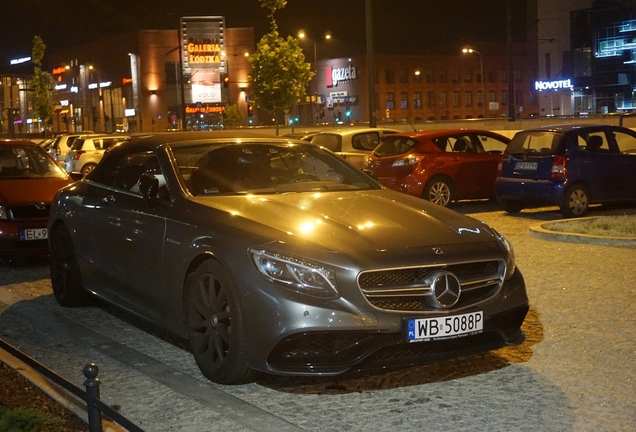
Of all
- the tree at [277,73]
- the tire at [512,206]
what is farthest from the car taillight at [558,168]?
the tree at [277,73]

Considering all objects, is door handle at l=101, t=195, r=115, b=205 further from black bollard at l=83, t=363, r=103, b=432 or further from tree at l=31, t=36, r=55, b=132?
tree at l=31, t=36, r=55, b=132

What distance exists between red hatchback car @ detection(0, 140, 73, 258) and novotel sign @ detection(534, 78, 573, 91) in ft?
261

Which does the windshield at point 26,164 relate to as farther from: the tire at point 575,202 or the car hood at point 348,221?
the tire at point 575,202

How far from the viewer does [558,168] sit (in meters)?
14.6

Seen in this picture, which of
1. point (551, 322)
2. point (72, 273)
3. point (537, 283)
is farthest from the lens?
point (537, 283)

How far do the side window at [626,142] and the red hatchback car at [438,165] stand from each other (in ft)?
6.77

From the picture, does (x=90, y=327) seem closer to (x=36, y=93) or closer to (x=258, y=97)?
(x=258, y=97)

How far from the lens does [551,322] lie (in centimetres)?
737

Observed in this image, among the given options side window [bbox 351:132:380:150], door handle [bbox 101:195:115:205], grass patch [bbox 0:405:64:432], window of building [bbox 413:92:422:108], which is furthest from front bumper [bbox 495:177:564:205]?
window of building [bbox 413:92:422:108]

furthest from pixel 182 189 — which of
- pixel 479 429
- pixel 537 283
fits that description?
pixel 537 283

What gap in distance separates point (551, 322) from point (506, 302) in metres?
1.82

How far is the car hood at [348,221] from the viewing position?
554 cm

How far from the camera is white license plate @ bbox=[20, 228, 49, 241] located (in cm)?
1095

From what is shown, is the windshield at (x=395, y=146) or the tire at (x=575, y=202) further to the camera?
the windshield at (x=395, y=146)
